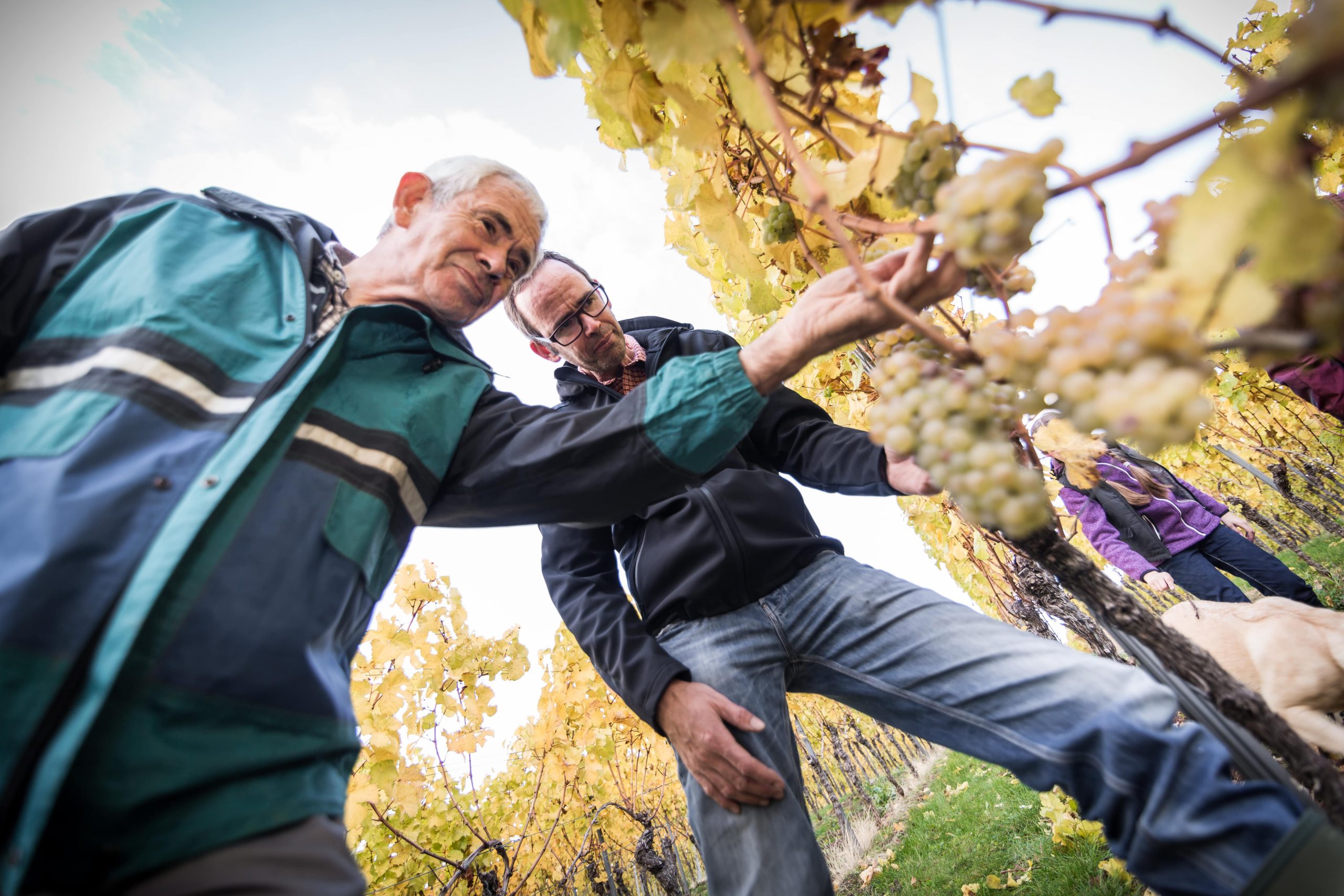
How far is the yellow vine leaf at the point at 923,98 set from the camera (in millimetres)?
824

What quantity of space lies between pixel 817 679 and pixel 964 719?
45 cm

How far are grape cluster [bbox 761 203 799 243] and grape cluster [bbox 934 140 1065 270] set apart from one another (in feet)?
2.11

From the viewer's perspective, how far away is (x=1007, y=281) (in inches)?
34.4

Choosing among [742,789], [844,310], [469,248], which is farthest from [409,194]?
[742,789]

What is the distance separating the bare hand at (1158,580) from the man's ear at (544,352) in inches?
162

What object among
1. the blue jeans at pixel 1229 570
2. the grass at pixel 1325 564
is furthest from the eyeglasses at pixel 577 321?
the grass at pixel 1325 564

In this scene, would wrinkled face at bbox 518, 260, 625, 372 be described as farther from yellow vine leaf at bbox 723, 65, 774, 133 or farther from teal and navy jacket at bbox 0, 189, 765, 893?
yellow vine leaf at bbox 723, 65, 774, 133

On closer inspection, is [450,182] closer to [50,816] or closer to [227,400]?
[227,400]

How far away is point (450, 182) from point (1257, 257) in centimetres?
196

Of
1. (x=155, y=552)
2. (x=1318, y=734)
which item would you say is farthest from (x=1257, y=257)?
(x=1318, y=734)

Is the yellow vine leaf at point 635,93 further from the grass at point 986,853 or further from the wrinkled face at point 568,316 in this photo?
the grass at point 986,853

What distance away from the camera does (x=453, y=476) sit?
53.7 inches

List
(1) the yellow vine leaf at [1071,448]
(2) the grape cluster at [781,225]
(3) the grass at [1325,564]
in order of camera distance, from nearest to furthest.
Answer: (2) the grape cluster at [781,225] < (1) the yellow vine leaf at [1071,448] < (3) the grass at [1325,564]

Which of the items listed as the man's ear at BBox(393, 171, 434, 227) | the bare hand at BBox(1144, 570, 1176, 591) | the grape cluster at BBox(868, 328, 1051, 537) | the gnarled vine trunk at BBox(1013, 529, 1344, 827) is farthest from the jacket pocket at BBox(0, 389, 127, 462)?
the bare hand at BBox(1144, 570, 1176, 591)
